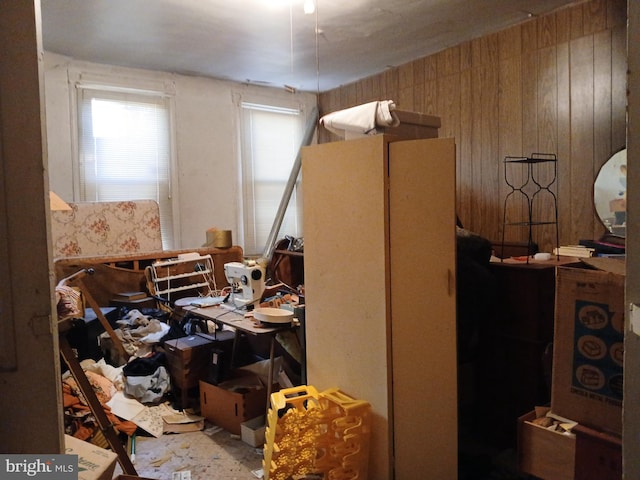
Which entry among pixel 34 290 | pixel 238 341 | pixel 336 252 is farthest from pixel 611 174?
pixel 34 290

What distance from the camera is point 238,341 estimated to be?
3336 mm

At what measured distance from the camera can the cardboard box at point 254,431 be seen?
280 centimetres

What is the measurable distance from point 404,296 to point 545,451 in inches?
32.6

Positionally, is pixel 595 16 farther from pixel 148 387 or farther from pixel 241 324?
pixel 148 387

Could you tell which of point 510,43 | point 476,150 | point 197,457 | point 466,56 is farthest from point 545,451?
point 466,56

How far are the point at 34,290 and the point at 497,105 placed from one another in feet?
12.2

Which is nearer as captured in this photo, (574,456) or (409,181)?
(574,456)

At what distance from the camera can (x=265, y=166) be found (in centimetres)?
561

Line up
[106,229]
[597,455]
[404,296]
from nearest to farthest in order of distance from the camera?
[597,455]
[404,296]
[106,229]

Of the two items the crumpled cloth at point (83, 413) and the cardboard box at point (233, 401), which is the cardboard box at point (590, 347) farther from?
the crumpled cloth at point (83, 413)

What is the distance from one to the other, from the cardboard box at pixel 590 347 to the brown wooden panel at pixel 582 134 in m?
1.62

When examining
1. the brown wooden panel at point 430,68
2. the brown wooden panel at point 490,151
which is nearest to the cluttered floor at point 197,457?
the brown wooden panel at point 490,151

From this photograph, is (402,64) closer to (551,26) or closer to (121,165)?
(551,26)

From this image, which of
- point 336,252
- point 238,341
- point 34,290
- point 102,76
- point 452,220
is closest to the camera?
point 34,290
